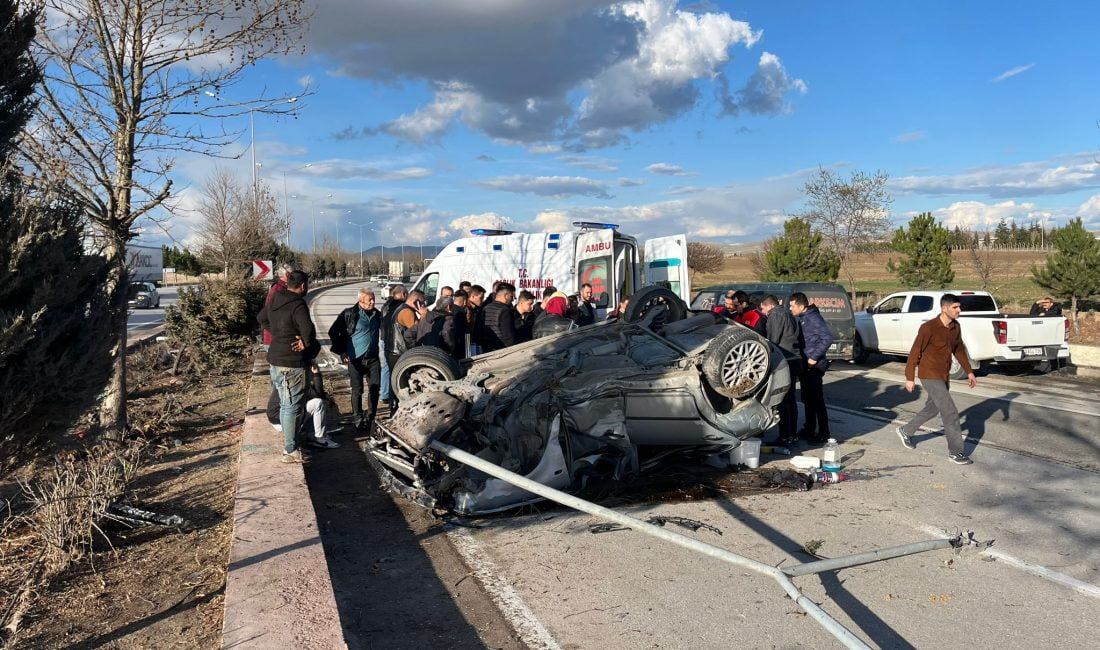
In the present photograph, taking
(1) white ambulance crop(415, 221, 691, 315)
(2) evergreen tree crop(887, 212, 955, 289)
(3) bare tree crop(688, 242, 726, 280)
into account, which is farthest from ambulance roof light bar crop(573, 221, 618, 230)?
(3) bare tree crop(688, 242, 726, 280)

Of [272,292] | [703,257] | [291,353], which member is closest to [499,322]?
[272,292]

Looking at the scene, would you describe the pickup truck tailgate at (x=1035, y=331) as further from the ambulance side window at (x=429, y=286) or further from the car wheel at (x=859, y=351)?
the ambulance side window at (x=429, y=286)

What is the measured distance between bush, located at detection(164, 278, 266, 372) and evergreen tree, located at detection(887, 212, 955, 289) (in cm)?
2383

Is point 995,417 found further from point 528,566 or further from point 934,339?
point 528,566

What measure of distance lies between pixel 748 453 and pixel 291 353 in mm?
4314

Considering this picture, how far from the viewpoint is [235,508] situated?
539 cm

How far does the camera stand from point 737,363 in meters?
6.80

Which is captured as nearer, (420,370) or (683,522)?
(683,522)

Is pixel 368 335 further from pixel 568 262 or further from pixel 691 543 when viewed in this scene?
pixel 691 543

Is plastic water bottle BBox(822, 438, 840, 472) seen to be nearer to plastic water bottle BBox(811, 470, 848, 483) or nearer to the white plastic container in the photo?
plastic water bottle BBox(811, 470, 848, 483)

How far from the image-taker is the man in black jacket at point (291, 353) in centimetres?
685

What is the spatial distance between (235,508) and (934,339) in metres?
6.78

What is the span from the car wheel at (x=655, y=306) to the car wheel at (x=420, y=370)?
219 centimetres

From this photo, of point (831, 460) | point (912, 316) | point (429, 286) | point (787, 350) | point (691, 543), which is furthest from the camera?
point (912, 316)
